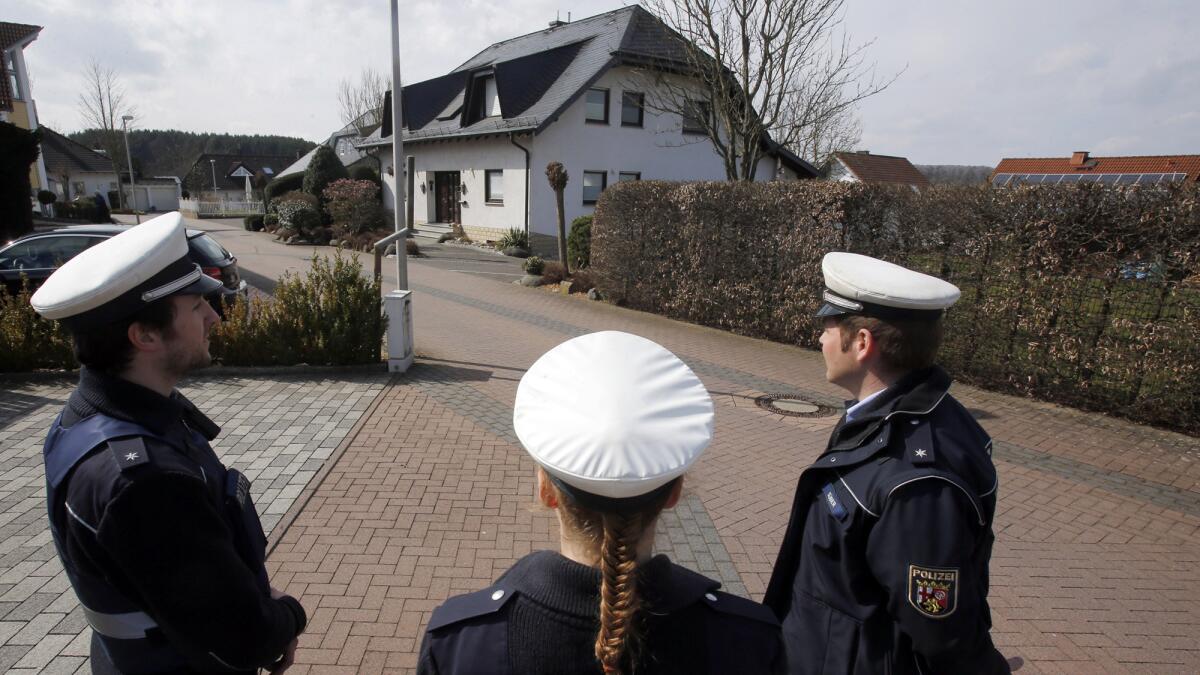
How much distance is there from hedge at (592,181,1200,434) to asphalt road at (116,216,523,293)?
26.7ft

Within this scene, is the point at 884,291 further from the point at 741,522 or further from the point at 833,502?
the point at 741,522

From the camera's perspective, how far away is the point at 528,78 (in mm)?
24797

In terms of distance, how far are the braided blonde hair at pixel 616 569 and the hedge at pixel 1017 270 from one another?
7611mm

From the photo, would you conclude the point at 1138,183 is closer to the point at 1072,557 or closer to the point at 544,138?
the point at 1072,557

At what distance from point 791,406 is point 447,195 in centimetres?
2348

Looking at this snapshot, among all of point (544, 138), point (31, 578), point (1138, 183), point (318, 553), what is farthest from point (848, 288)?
point (544, 138)

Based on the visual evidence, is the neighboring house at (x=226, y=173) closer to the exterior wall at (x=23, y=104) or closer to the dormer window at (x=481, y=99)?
the exterior wall at (x=23, y=104)

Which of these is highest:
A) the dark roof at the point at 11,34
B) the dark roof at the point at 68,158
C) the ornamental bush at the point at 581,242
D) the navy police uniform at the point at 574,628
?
the dark roof at the point at 11,34

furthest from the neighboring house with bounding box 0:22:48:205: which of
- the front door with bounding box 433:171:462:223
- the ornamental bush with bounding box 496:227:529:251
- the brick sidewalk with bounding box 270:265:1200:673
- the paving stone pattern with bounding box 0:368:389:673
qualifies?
the brick sidewalk with bounding box 270:265:1200:673

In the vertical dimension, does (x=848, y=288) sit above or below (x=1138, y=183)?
below

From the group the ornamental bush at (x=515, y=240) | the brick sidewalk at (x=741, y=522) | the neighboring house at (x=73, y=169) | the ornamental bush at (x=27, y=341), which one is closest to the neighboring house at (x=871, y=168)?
the ornamental bush at (x=515, y=240)

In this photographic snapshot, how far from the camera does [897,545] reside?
67.8 inches

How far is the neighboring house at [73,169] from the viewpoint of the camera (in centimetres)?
4725

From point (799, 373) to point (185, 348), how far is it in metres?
8.04
